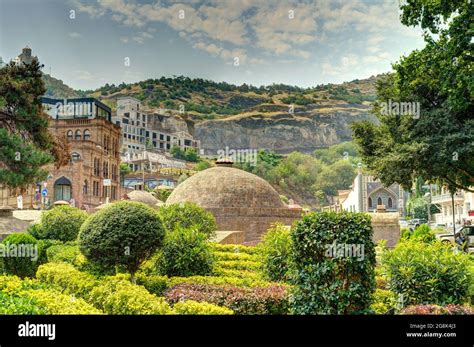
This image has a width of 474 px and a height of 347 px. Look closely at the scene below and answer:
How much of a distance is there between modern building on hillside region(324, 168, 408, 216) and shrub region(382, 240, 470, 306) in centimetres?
1383

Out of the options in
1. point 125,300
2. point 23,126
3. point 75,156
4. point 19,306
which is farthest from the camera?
point 75,156

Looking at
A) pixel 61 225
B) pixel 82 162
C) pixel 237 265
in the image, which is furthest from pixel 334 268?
pixel 82 162

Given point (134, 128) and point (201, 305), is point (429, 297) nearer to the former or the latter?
point (201, 305)

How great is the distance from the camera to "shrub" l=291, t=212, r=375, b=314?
23.1ft

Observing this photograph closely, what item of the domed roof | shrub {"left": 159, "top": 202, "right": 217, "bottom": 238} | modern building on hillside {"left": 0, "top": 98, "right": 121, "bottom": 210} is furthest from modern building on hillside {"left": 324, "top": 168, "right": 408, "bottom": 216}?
modern building on hillside {"left": 0, "top": 98, "right": 121, "bottom": 210}

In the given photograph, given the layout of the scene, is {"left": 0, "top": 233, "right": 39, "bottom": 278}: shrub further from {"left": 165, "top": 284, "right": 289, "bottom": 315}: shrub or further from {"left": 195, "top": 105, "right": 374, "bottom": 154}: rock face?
{"left": 195, "top": 105, "right": 374, "bottom": 154}: rock face

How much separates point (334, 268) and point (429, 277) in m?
1.83

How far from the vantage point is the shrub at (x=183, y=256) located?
1113 cm

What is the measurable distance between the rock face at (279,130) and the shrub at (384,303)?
69.8 feet

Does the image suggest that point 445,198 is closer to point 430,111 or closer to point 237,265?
point 430,111

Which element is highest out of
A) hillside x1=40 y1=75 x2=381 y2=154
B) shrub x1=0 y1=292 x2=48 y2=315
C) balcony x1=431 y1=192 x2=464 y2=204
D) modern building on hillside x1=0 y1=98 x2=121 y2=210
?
hillside x1=40 y1=75 x2=381 y2=154

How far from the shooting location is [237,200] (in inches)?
901
